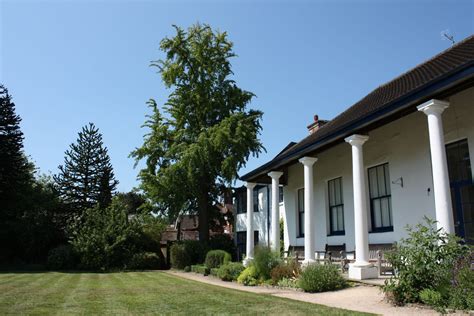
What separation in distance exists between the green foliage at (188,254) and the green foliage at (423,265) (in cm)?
1920

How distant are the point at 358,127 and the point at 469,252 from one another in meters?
4.97

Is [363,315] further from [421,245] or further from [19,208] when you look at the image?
[19,208]

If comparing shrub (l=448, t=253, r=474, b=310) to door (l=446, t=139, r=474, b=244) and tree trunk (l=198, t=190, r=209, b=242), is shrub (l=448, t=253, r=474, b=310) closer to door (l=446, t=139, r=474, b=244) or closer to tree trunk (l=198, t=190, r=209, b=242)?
door (l=446, t=139, r=474, b=244)

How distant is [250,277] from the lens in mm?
14805

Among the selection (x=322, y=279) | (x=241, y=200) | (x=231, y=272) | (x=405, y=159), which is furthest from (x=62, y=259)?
(x=405, y=159)

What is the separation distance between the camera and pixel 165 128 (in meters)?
28.3

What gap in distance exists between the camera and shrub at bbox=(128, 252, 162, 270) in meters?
27.5

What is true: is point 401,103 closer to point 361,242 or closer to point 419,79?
point 419,79

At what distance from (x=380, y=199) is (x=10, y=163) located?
28.8 m

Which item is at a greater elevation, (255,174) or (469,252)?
(255,174)

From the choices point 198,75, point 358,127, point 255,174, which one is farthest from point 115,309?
point 198,75

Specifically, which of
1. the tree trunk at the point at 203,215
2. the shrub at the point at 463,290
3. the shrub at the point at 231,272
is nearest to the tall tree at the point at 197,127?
the tree trunk at the point at 203,215

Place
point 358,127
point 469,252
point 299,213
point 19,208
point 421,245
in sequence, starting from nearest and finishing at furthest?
point 469,252, point 421,245, point 358,127, point 299,213, point 19,208

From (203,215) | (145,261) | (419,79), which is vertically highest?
(419,79)
